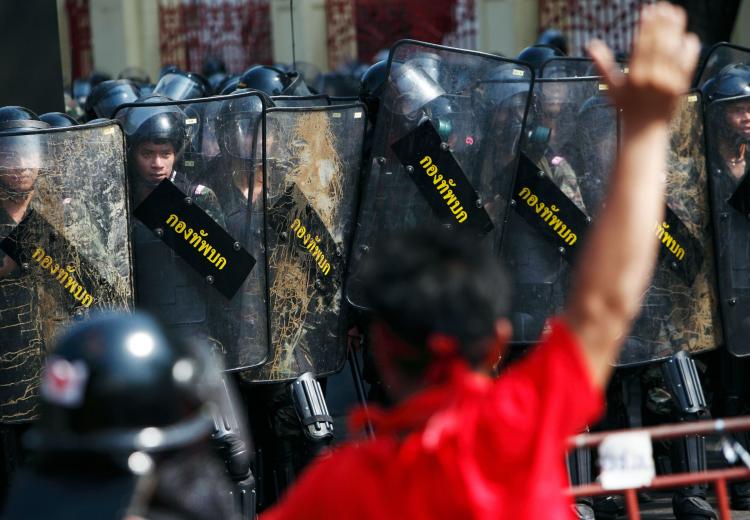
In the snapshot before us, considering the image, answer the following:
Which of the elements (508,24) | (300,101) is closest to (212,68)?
(508,24)

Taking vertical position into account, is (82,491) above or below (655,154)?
below

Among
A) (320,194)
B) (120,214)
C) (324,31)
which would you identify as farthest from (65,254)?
(324,31)

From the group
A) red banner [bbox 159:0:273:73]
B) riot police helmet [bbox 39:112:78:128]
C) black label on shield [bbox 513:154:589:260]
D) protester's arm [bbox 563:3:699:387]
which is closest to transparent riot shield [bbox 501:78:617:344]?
black label on shield [bbox 513:154:589:260]

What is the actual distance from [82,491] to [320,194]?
3.23 m

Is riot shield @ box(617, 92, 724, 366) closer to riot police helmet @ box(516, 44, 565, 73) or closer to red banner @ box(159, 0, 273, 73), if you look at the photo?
riot police helmet @ box(516, 44, 565, 73)

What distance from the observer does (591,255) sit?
A: 1674 mm

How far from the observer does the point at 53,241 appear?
4.35m

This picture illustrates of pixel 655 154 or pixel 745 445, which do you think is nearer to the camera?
pixel 655 154

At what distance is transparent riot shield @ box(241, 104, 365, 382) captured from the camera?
4719 millimetres

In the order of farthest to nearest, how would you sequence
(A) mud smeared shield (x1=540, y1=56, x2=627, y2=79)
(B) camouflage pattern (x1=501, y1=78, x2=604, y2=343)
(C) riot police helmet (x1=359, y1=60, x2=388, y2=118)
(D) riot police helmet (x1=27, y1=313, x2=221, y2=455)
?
(A) mud smeared shield (x1=540, y1=56, x2=627, y2=79)
(C) riot police helmet (x1=359, y1=60, x2=388, y2=118)
(B) camouflage pattern (x1=501, y1=78, x2=604, y2=343)
(D) riot police helmet (x1=27, y1=313, x2=221, y2=455)

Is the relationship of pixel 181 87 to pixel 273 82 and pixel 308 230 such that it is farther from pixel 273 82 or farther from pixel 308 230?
pixel 308 230

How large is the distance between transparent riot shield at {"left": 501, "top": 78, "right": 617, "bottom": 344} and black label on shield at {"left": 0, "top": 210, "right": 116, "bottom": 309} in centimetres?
153

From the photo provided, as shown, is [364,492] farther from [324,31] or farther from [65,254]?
[324,31]

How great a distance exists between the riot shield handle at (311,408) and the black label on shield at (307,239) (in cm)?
33
